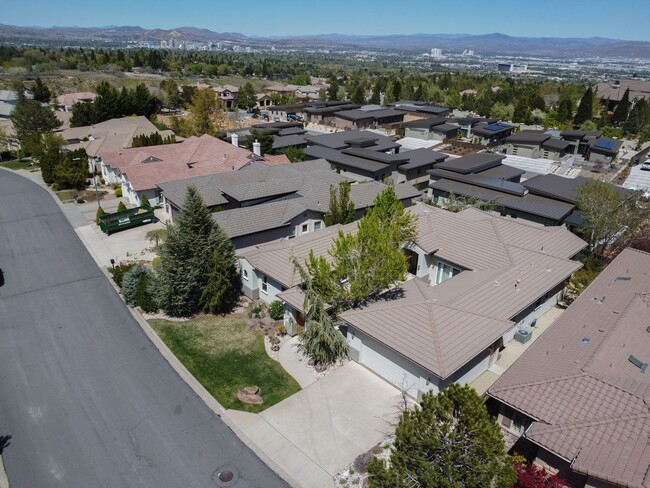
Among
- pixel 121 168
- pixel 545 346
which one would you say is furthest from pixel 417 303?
pixel 121 168

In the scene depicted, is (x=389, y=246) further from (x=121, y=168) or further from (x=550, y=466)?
(x=121, y=168)

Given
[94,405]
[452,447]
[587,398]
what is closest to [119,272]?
[94,405]

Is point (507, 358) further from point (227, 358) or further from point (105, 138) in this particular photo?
point (105, 138)

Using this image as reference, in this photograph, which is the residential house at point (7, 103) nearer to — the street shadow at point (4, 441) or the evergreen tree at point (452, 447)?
the street shadow at point (4, 441)

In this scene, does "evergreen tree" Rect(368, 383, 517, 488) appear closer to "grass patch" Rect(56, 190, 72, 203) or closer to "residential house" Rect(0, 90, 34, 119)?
"grass patch" Rect(56, 190, 72, 203)

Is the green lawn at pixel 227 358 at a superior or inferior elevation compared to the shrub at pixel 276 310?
inferior

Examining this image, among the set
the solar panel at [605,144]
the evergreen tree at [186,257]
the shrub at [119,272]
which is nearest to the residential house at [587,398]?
Result: the evergreen tree at [186,257]

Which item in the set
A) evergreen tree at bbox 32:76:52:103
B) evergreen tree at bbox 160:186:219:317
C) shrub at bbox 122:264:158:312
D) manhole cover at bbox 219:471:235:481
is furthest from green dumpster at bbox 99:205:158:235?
evergreen tree at bbox 32:76:52:103
